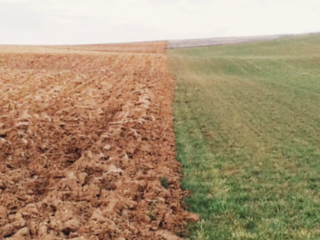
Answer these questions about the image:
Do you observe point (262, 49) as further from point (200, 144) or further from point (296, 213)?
point (296, 213)

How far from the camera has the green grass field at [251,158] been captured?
6.60 meters

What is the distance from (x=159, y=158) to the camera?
9.87m

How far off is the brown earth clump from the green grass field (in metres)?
0.48

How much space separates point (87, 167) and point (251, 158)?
12.5 ft

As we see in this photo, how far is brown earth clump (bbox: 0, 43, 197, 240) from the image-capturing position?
6086 millimetres

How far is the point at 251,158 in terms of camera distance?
1008 cm

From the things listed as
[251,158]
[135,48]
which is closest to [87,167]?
[251,158]

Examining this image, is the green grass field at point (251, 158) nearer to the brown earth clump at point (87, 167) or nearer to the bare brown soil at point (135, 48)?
the brown earth clump at point (87, 167)

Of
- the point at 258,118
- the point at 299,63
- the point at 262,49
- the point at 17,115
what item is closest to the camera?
the point at 17,115

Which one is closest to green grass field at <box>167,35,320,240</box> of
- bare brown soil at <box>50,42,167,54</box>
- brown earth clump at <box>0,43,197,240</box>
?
brown earth clump at <box>0,43,197,240</box>

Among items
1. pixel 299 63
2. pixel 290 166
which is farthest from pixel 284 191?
pixel 299 63

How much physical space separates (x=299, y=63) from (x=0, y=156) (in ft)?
107

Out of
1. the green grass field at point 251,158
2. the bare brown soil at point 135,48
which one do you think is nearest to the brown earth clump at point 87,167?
the green grass field at point 251,158

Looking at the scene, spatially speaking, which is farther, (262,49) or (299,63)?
(262,49)
